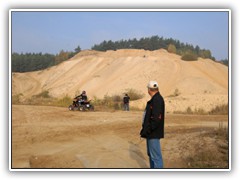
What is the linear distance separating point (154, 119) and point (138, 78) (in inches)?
1603

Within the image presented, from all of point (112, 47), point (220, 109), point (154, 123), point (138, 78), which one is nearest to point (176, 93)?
point (138, 78)

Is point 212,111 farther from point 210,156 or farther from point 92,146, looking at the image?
point 210,156

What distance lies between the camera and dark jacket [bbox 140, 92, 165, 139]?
621cm

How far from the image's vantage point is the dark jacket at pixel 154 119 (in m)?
6.21

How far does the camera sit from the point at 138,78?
154ft

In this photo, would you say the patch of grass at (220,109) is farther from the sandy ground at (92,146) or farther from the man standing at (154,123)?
the man standing at (154,123)

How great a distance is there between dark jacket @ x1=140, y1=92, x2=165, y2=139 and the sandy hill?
69.7ft

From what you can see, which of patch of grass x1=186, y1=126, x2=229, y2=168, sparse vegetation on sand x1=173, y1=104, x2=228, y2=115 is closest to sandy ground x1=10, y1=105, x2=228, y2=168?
patch of grass x1=186, y1=126, x2=229, y2=168

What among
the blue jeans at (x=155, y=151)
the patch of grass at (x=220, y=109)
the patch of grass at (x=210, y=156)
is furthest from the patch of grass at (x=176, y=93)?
the blue jeans at (x=155, y=151)

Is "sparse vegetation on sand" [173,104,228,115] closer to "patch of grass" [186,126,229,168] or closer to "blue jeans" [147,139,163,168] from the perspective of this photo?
"patch of grass" [186,126,229,168]

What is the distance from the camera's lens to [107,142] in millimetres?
11531

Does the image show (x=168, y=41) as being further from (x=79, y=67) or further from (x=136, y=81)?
(x=136, y=81)

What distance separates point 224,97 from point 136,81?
57.9 ft

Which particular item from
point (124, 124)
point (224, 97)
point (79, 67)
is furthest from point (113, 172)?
point (79, 67)
